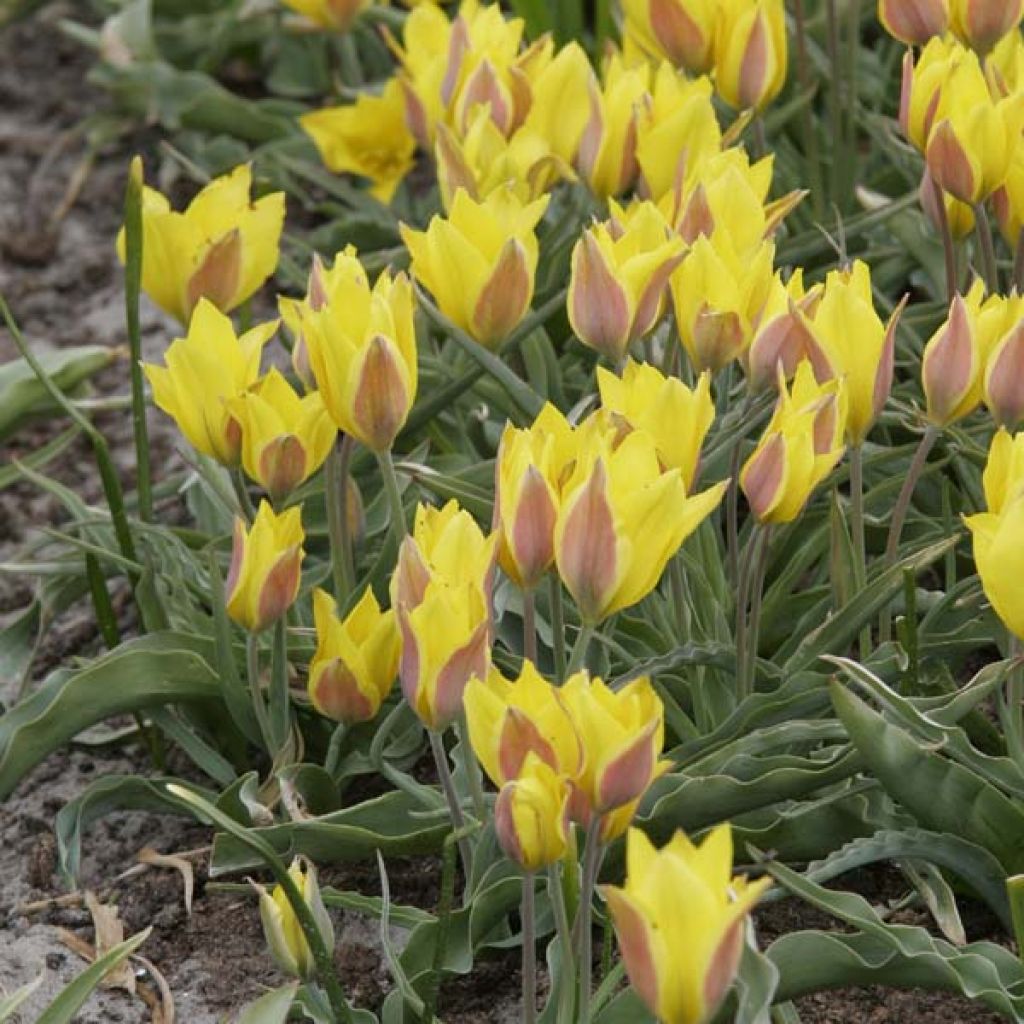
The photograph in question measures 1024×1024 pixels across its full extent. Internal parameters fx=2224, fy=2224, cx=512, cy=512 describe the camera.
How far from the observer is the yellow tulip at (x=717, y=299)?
2008 mm

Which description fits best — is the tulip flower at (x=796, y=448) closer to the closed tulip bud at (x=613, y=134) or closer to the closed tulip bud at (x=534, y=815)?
the closed tulip bud at (x=534, y=815)

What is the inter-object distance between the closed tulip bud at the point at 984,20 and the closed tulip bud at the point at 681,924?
1.23 meters

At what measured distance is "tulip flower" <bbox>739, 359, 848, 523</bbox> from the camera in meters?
1.83

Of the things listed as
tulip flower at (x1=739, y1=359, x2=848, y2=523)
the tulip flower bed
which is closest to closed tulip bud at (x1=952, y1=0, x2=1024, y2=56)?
the tulip flower bed

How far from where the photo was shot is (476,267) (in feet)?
6.97

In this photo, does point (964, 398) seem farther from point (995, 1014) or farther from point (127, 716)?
point (127, 716)

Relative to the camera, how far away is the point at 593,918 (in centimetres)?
207

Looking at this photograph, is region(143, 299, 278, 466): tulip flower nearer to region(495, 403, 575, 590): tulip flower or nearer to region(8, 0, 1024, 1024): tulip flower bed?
region(8, 0, 1024, 1024): tulip flower bed

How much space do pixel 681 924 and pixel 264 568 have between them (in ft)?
2.32

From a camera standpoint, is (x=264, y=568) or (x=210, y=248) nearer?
(x=264, y=568)

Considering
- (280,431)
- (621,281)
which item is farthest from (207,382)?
(621,281)

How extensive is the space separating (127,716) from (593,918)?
0.78 metres

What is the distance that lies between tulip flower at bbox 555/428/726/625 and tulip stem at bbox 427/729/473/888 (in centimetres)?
17

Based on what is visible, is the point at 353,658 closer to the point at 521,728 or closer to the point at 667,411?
the point at 667,411
